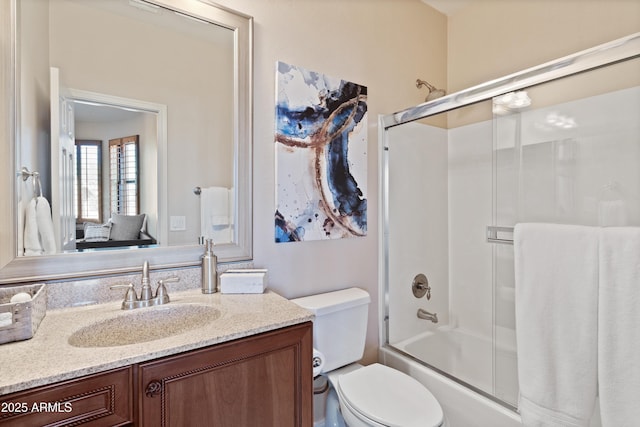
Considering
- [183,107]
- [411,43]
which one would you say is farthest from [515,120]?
[183,107]

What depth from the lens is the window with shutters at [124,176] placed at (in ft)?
3.87

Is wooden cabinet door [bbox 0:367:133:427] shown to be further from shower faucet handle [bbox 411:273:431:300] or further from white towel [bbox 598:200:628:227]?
white towel [bbox 598:200:628:227]

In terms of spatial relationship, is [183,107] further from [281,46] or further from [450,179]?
[450,179]

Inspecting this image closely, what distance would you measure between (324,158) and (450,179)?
104 centimetres

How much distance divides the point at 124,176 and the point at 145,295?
46 centimetres

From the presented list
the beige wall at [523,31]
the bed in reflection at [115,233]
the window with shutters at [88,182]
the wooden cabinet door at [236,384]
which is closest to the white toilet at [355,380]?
the wooden cabinet door at [236,384]

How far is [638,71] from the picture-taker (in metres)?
1.39

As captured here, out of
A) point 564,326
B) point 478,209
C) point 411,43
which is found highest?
point 411,43

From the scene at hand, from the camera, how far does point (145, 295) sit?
1130 mm

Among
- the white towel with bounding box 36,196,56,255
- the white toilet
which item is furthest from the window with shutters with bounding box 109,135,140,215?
the white toilet

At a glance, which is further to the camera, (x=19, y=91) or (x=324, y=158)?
(x=324, y=158)

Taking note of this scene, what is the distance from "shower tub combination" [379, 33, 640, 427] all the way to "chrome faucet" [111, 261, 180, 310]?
120cm

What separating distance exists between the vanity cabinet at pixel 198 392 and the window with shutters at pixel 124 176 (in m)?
Answer: 0.66

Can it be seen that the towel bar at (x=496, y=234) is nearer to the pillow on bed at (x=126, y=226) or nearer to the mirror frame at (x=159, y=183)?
the mirror frame at (x=159, y=183)
